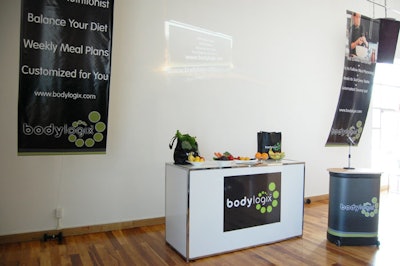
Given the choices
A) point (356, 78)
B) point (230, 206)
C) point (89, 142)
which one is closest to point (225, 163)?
point (230, 206)

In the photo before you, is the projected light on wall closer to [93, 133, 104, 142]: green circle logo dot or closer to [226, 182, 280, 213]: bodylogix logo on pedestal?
[93, 133, 104, 142]: green circle logo dot

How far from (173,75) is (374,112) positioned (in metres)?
4.90

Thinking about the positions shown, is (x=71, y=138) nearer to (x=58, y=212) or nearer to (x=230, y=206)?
(x=58, y=212)

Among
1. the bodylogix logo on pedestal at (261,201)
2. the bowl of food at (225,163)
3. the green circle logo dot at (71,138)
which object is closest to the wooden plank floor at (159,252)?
the bodylogix logo on pedestal at (261,201)

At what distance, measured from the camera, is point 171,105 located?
4.12 meters

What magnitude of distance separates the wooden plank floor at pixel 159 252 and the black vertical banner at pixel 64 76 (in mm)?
985

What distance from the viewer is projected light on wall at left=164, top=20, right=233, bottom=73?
408cm

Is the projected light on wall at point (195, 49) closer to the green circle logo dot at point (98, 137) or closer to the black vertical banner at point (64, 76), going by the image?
the black vertical banner at point (64, 76)

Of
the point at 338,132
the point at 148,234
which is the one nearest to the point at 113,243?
the point at 148,234

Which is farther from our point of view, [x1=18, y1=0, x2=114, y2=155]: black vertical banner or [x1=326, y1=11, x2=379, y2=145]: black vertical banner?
[x1=326, y1=11, x2=379, y2=145]: black vertical banner

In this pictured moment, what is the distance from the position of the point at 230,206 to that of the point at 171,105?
1666 mm

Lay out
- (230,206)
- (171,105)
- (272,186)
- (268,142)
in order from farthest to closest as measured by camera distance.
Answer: (171,105), (268,142), (272,186), (230,206)

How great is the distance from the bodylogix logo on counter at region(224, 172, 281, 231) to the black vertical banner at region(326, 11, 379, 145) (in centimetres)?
272

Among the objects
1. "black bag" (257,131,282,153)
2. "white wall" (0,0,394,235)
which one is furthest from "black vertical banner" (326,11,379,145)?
"black bag" (257,131,282,153)
